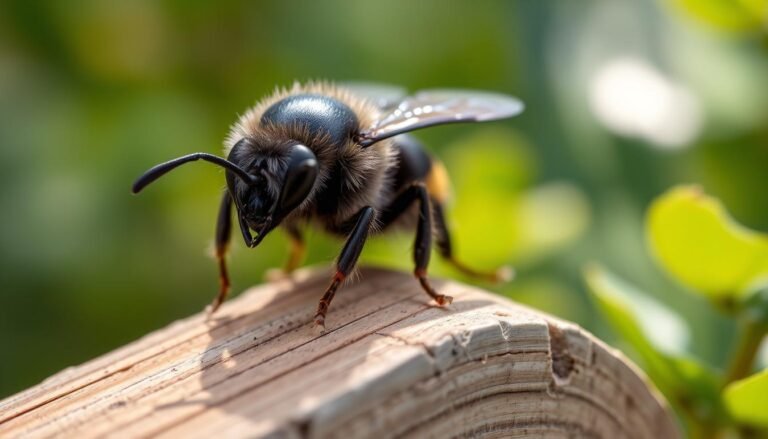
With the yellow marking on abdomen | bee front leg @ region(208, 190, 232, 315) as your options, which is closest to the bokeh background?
the yellow marking on abdomen

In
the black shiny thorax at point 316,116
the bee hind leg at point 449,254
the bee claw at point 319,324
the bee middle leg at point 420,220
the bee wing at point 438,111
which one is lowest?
the bee hind leg at point 449,254

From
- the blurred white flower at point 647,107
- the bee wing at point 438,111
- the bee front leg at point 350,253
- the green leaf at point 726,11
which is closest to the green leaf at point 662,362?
the bee front leg at point 350,253

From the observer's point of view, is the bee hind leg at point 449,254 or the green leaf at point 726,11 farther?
the green leaf at point 726,11

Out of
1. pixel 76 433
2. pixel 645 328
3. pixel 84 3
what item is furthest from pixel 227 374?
pixel 84 3

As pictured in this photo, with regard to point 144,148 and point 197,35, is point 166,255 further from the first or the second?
point 197,35

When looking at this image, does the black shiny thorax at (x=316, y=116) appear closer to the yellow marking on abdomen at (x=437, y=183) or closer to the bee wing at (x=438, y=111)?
the bee wing at (x=438, y=111)

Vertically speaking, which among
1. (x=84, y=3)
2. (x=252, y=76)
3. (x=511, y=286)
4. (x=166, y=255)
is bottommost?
(x=166, y=255)
